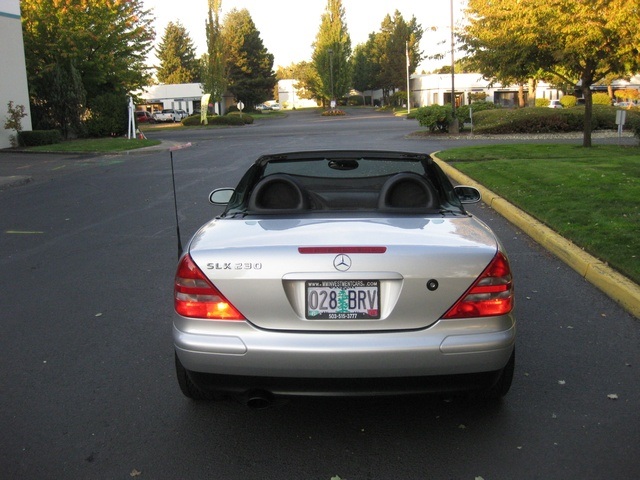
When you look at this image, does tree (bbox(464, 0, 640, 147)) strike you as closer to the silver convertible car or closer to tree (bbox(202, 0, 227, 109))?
the silver convertible car

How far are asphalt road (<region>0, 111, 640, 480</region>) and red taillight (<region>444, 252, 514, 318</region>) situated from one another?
1.68 feet

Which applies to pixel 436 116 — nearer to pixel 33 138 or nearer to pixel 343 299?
pixel 33 138

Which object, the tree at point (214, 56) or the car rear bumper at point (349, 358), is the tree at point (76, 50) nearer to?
the tree at point (214, 56)

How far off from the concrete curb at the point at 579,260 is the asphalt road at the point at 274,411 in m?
0.11

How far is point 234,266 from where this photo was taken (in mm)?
3287

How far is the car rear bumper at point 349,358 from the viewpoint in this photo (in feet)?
10.4

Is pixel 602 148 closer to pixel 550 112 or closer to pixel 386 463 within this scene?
pixel 550 112

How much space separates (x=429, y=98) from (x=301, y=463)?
83819mm

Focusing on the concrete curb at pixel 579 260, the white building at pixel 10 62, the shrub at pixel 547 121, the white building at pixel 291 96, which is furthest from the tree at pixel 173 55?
the concrete curb at pixel 579 260

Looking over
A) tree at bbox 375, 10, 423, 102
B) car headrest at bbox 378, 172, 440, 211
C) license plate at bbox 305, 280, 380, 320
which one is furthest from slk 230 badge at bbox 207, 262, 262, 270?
tree at bbox 375, 10, 423, 102

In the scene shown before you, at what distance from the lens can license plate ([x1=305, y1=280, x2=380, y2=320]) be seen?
10.5ft

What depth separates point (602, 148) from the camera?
20422 mm

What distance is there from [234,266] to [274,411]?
3.66 ft

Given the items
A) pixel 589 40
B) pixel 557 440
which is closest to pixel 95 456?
pixel 557 440
